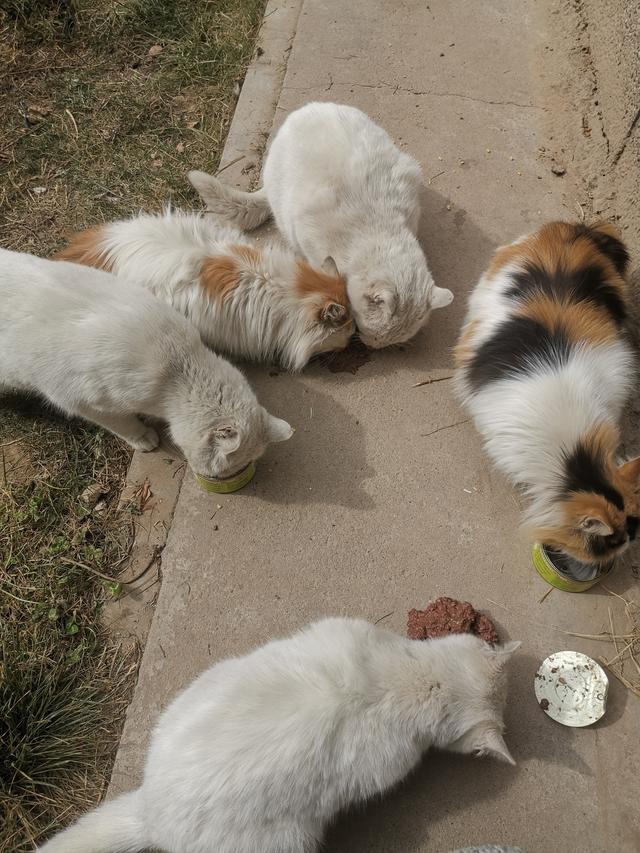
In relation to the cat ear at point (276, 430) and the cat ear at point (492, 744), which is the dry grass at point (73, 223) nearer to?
the cat ear at point (276, 430)

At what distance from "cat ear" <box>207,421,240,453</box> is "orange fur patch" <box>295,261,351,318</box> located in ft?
3.38

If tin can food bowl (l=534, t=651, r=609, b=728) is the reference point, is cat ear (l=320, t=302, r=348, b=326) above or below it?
above

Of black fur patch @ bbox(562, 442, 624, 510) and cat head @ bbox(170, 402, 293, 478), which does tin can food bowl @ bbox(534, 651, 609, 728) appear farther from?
cat head @ bbox(170, 402, 293, 478)

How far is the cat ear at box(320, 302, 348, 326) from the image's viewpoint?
3430 mm

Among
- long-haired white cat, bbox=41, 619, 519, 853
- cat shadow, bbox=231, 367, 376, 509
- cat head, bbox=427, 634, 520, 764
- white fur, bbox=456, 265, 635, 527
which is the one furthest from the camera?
cat shadow, bbox=231, 367, 376, 509

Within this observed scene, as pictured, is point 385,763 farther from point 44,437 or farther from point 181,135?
point 181,135

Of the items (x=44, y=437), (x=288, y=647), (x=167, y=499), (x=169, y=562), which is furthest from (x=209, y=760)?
(x=44, y=437)

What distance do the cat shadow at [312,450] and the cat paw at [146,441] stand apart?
2.16 feet

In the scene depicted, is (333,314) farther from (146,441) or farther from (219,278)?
(146,441)

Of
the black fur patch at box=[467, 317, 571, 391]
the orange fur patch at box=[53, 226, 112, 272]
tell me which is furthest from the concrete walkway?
the orange fur patch at box=[53, 226, 112, 272]

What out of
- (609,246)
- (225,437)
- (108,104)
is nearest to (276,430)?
(225,437)

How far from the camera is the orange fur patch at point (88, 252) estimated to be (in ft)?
11.4

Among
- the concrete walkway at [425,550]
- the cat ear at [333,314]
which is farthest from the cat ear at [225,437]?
the cat ear at [333,314]

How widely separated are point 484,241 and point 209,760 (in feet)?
12.1
